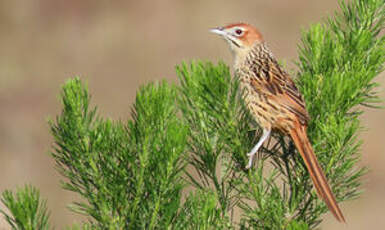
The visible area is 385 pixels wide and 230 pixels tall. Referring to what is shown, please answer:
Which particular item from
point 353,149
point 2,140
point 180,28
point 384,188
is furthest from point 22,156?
point 353,149

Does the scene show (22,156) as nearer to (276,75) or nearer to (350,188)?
(276,75)

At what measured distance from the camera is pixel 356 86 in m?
1.91

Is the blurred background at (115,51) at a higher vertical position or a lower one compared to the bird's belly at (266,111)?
higher

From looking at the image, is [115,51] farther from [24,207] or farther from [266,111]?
[24,207]

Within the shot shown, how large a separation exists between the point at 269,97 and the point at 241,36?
65 cm

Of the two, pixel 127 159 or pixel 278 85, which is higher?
pixel 278 85

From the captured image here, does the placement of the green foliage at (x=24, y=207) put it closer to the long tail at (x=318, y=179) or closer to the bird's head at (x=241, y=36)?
the long tail at (x=318, y=179)

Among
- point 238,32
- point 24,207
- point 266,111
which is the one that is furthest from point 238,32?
point 24,207

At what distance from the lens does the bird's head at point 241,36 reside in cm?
311

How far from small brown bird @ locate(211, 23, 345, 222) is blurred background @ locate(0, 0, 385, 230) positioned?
122 inches

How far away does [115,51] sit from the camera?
6.66 m

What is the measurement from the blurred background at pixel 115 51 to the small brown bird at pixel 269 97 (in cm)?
309

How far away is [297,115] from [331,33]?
12.5 inches

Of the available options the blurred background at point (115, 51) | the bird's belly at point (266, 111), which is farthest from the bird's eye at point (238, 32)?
the blurred background at point (115, 51)
